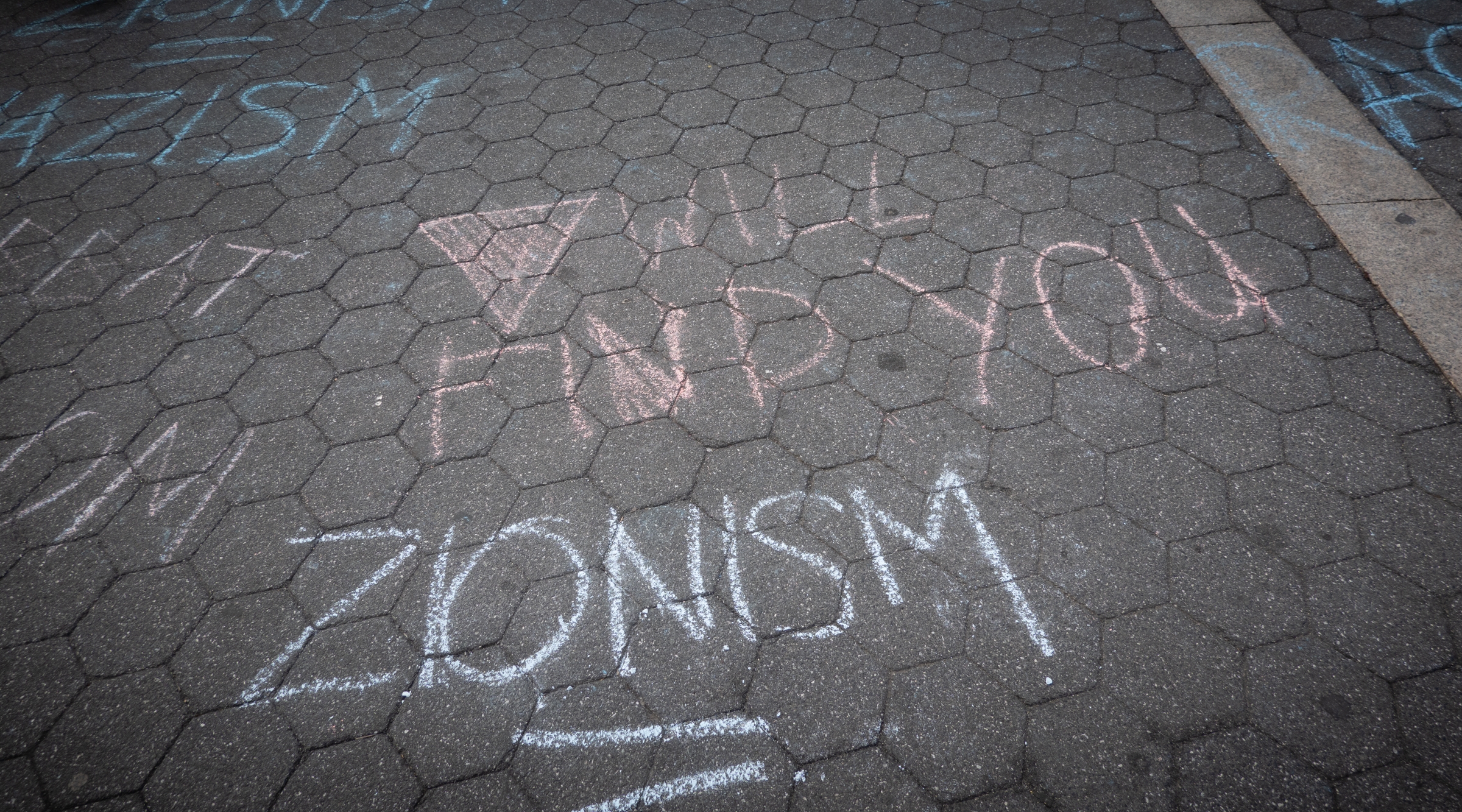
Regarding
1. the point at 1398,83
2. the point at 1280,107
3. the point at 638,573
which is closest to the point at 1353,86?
the point at 1398,83

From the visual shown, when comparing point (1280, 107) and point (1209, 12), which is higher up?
point (1209, 12)

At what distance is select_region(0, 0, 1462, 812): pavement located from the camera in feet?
6.77

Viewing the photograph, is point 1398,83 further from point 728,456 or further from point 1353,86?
point 728,456

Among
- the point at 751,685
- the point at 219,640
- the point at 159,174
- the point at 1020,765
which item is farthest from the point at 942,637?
the point at 159,174

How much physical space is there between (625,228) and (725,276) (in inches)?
23.5

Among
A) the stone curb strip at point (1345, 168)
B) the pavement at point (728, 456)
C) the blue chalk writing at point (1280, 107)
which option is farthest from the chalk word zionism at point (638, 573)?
the blue chalk writing at point (1280, 107)

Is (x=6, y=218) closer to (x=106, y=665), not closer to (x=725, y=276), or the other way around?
(x=106, y=665)

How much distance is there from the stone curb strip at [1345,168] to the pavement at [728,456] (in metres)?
0.12

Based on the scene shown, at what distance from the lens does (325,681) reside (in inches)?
87.4

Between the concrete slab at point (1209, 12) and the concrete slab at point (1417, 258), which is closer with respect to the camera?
the concrete slab at point (1417, 258)

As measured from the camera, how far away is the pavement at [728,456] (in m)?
2.06

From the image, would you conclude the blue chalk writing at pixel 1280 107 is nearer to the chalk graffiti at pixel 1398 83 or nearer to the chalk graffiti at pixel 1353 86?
the chalk graffiti at pixel 1353 86

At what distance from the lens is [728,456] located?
2.69 m

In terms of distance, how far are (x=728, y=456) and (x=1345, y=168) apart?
3264 millimetres
